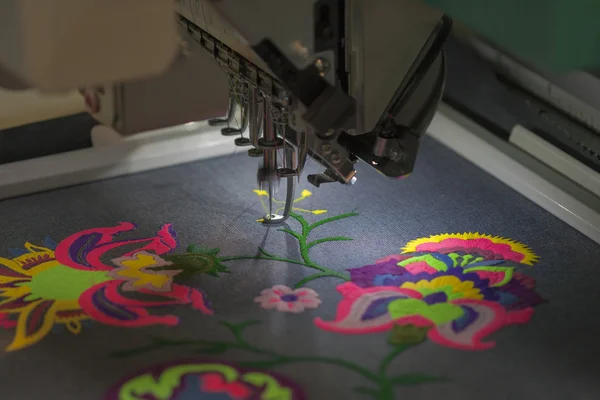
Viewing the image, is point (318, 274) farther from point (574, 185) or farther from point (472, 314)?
point (574, 185)

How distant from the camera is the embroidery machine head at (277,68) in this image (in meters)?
1.26

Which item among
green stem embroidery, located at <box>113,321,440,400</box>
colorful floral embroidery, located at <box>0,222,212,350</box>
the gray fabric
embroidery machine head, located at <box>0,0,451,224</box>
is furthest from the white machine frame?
green stem embroidery, located at <box>113,321,440,400</box>

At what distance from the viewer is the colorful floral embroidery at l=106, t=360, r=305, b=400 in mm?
1621

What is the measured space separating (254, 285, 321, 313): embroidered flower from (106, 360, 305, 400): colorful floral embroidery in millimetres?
212

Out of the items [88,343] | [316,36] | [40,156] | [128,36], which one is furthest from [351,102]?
[40,156]

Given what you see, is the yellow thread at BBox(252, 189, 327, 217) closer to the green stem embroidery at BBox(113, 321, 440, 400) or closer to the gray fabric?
the gray fabric

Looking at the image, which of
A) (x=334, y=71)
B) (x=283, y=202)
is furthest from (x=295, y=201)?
(x=334, y=71)

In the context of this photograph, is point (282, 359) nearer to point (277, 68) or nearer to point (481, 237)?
point (277, 68)

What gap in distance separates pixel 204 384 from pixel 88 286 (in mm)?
417

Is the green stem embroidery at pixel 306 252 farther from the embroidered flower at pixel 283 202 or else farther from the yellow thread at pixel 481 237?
the yellow thread at pixel 481 237

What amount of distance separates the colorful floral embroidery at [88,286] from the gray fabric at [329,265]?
0.04 m

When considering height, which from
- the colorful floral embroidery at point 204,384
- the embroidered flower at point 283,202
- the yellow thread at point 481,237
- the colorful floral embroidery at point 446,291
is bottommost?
the colorful floral embroidery at point 204,384

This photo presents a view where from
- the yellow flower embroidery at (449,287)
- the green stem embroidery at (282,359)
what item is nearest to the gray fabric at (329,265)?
the green stem embroidery at (282,359)

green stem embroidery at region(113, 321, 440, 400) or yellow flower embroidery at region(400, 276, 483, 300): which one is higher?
yellow flower embroidery at region(400, 276, 483, 300)
